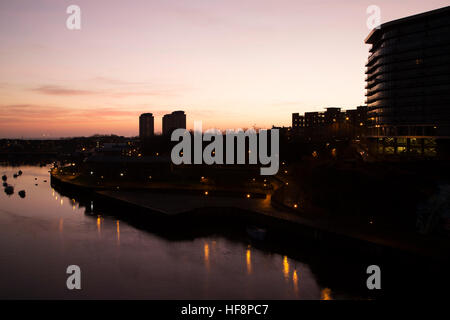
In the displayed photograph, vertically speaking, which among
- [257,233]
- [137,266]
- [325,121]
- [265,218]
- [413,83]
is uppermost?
[413,83]

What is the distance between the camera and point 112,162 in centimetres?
5072

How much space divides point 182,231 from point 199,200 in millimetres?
6816

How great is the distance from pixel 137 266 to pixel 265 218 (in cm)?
1097

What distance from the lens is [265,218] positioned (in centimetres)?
2939

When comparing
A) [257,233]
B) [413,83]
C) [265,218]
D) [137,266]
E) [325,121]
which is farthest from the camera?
[325,121]

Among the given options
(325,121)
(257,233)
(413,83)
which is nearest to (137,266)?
(257,233)

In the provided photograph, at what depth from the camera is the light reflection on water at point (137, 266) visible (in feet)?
64.0

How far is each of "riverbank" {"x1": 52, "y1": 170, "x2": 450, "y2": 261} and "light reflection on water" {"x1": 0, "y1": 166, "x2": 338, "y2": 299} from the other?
2.78 meters

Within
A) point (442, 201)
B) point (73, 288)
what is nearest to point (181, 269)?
point (73, 288)

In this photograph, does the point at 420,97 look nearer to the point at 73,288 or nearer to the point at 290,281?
the point at 290,281

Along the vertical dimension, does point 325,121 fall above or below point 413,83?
below

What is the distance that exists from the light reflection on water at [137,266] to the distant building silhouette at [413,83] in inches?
1872

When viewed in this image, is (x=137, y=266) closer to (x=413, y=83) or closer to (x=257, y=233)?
(x=257, y=233)

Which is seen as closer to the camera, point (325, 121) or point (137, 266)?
point (137, 266)
